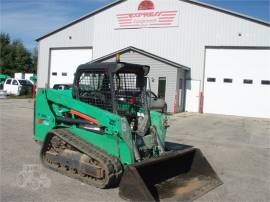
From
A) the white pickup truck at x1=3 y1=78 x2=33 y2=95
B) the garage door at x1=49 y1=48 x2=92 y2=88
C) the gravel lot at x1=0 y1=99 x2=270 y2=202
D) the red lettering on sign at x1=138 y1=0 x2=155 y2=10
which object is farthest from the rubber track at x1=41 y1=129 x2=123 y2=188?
the white pickup truck at x1=3 y1=78 x2=33 y2=95

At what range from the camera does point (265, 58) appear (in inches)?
909

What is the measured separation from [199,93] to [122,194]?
19353mm

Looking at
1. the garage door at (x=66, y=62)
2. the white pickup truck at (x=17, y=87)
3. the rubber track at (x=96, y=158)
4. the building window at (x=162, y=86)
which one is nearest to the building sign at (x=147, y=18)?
the garage door at (x=66, y=62)

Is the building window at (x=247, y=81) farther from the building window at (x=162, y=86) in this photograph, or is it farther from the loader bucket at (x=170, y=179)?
the loader bucket at (x=170, y=179)

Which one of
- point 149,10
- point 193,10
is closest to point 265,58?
point 193,10

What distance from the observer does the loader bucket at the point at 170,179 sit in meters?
5.73

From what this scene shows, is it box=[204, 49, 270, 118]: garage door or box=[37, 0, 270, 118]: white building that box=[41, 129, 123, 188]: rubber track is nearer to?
box=[37, 0, 270, 118]: white building

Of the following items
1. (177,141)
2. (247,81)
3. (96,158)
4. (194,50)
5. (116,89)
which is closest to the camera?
(96,158)

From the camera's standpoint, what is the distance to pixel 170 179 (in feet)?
23.1

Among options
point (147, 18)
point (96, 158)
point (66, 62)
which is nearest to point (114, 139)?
point (96, 158)

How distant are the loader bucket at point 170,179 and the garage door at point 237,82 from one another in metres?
17.0

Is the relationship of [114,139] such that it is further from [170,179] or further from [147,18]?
[147,18]

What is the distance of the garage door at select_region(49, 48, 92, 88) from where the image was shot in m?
29.8

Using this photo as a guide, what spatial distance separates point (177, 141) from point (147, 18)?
16272mm
